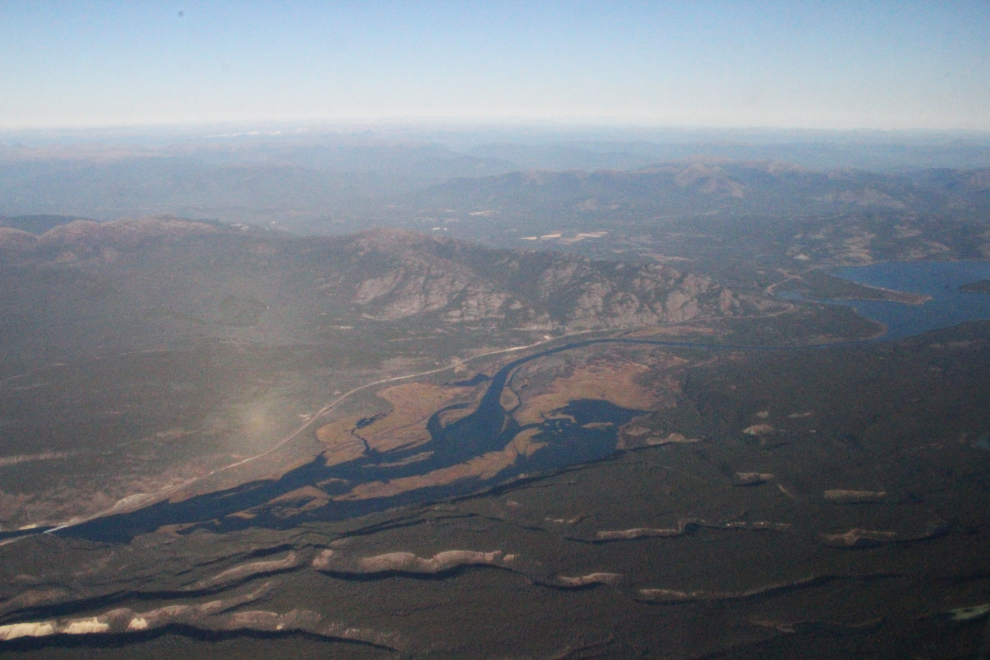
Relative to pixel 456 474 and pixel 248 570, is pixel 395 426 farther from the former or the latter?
pixel 248 570

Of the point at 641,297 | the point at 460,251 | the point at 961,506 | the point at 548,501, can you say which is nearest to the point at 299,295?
the point at 460,251

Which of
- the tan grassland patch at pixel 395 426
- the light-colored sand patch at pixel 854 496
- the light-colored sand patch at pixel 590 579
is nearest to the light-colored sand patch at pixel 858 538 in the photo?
the light-colored sand patch at pixel 854 496

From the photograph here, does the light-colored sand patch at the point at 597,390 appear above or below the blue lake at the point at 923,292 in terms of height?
below

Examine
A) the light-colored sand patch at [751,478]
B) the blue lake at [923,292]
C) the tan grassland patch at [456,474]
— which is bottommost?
the tan grassland patch at [456,474]

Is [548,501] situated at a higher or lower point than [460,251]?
lower

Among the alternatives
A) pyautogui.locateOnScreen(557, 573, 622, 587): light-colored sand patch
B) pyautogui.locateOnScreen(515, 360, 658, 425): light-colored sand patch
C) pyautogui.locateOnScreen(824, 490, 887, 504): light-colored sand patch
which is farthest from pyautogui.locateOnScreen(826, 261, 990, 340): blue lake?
pyautogui.locateOnScreen(557, 573, 622, 587): light-colored sand patch

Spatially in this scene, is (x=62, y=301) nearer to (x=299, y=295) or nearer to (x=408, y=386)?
(x=299, y=295)

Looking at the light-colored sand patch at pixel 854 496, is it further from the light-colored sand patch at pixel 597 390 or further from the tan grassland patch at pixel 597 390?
the tan grassland patch at pixel 597 390

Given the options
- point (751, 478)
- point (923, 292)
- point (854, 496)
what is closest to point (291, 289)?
point (751, 478)
